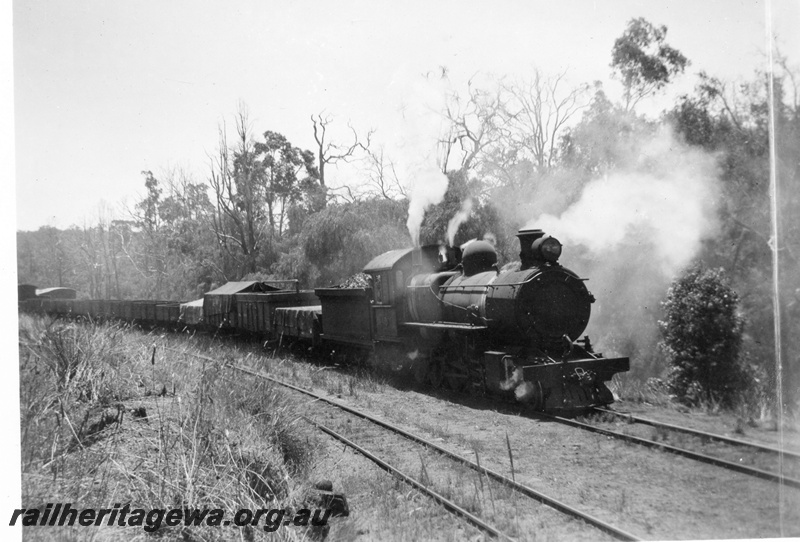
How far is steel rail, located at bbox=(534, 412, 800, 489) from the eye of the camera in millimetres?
4991

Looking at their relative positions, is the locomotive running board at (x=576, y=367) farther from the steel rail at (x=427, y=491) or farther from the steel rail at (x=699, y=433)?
the steel rail at (x=427, y=491)

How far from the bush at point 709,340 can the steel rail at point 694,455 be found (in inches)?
257

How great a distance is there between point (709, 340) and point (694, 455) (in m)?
8.43

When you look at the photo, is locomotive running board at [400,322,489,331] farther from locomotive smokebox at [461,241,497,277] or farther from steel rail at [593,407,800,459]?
steel rail at [593,407,800,459]

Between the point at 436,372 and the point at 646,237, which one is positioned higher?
the point at 646,237

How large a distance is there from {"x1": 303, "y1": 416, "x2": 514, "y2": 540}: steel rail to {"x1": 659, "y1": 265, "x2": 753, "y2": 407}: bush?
9.01 metres

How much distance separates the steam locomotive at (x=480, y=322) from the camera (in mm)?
8656

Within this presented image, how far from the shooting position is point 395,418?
29.0ft

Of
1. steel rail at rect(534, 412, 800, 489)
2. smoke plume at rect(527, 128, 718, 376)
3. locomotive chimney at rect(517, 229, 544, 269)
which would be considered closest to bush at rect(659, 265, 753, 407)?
smoke plume at rect(527, 128, 718, 376)

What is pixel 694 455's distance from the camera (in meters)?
5.89

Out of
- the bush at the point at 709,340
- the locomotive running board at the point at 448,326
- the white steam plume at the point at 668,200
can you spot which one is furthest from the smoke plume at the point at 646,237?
the locomotive running board at the point at 448,326

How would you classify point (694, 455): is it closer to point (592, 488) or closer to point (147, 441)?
point (592, 488)

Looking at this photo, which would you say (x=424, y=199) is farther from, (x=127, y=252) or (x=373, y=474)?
(x=127, y=252)

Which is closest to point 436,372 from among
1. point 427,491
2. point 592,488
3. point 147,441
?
point 427,491
